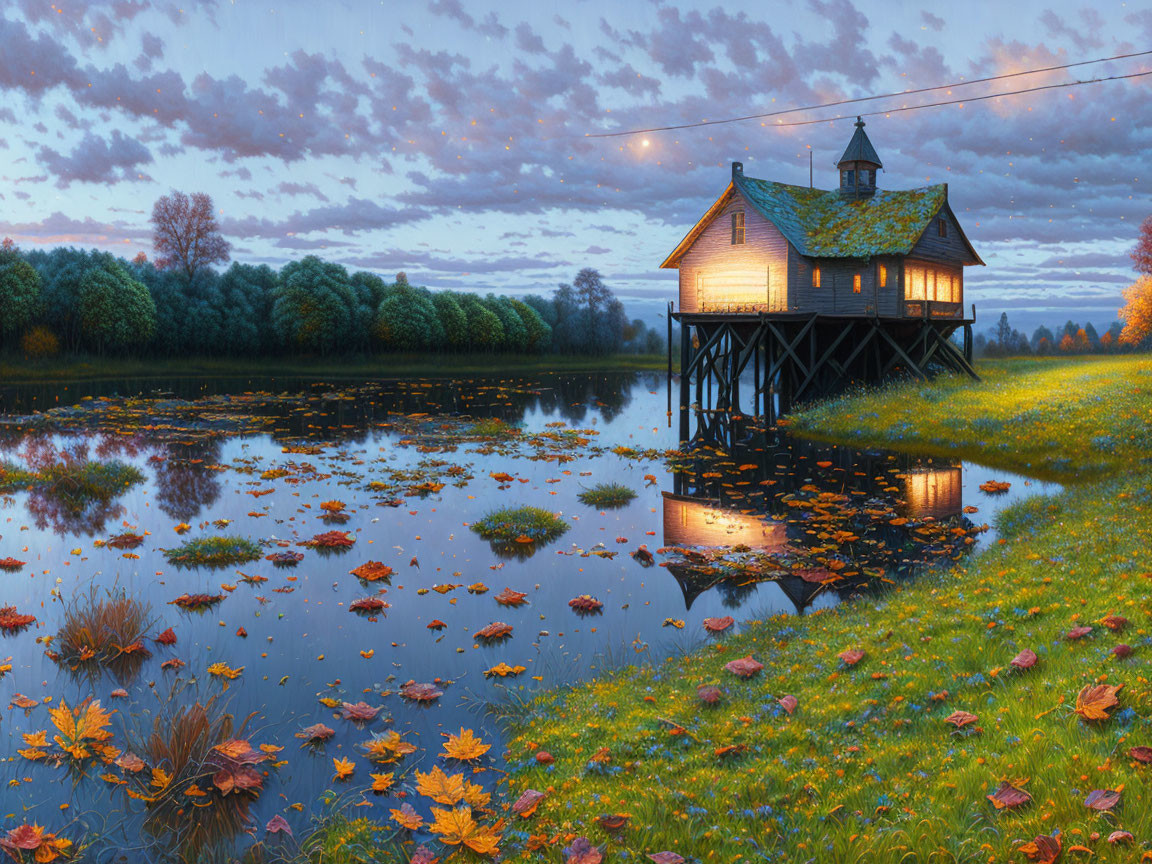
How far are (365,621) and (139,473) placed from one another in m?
11.7

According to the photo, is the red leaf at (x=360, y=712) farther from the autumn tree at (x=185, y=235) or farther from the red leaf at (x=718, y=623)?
the autumn tree at (x=185, y=235)

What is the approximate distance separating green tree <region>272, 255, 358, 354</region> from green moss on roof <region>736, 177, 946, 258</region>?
1534 inches

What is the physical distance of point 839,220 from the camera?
3609 centimetres

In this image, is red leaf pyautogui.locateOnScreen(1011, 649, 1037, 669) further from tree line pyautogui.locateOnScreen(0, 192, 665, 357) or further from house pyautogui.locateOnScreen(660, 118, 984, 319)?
tree line pyautogui.locateOnScreen(0, 192, 665, 357)

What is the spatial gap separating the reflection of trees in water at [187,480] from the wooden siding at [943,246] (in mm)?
28462

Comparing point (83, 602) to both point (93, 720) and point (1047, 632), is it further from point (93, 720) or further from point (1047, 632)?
point (1047, 632)

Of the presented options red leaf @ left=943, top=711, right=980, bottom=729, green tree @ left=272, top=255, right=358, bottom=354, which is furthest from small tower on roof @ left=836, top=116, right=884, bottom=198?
green tree @ left=272, top=255, right=358, bottom=354

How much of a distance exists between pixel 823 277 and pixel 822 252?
1.17 m

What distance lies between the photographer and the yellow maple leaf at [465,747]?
6.37 meters

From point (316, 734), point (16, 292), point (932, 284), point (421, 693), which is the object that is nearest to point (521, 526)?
point (421, 693)

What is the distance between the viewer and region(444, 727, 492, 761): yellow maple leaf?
20.9 ft

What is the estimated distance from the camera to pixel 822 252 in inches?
1331

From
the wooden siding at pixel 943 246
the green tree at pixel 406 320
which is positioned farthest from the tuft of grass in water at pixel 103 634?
the green tree at pixel 406 320

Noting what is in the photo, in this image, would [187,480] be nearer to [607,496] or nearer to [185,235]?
[607,496]
